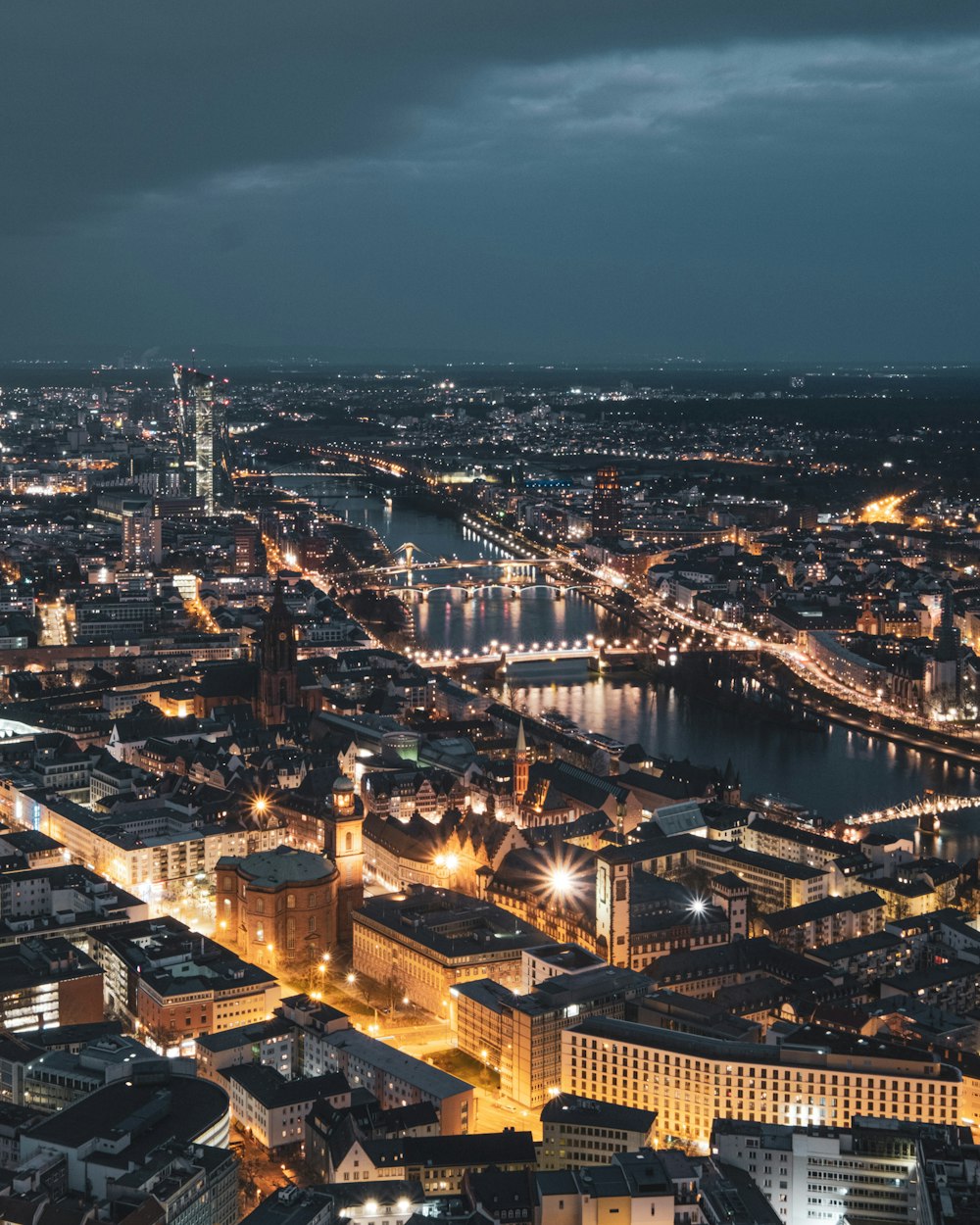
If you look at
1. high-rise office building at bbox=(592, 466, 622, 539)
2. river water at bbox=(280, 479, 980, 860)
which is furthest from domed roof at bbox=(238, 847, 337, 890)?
high-rise office building at bbox=(592, 466, 622, 539)

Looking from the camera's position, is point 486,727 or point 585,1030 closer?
point 585,1030

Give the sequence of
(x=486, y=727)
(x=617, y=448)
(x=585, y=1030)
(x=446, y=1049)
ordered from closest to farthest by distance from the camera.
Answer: (x=585, y=1030) < (x=446, y=1049) < (x=486, y=727) < (x=617, y=448)

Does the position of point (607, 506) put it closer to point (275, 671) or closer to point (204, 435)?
point (204, 435)

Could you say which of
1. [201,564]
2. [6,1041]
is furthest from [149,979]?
[201,564]

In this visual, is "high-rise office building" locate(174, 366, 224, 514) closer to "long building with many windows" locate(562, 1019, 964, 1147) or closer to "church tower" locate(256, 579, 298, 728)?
"church tower" locate(256, 579, 298, 728)

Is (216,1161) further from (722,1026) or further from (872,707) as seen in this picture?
(872,707)
